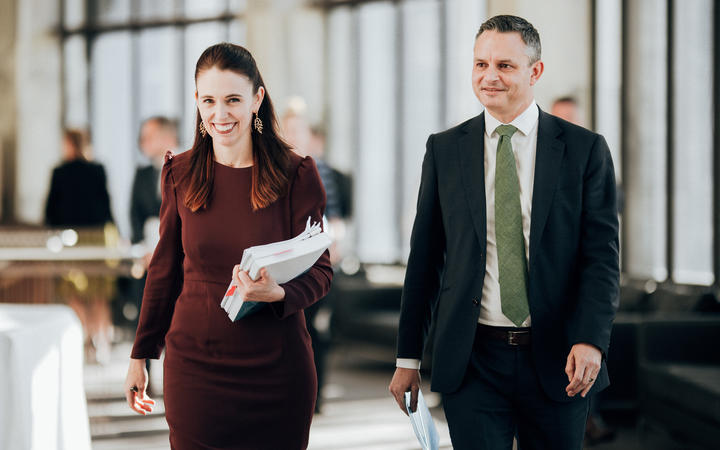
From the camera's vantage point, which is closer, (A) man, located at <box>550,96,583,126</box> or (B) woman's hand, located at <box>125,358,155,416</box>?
(B) woman's hand, located at <box>125,358,155,416</box>

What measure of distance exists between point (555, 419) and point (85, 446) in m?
1.89

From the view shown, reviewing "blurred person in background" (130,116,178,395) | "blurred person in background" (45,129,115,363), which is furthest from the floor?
"blurred person in background" (45,129,115,363)

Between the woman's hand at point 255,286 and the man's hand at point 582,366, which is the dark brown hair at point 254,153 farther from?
the man's hand at point 582,366

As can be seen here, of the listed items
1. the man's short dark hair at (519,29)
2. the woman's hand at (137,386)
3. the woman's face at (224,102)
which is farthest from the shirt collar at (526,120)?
the woman's hand at (137,386)

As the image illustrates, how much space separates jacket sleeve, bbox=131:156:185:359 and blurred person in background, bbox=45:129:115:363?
17.9 ft

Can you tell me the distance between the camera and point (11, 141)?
1180 centimetres

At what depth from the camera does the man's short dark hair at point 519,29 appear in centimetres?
222

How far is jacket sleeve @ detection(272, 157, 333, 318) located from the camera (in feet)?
6.89

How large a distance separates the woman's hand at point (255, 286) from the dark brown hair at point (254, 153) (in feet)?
0.76

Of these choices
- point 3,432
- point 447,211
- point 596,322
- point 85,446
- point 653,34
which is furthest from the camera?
point 653,34

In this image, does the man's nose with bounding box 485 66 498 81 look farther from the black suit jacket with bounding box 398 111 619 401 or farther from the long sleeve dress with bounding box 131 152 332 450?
the long sleeve dress with bounding box 131 152 332 450

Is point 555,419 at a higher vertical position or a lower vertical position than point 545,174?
lower

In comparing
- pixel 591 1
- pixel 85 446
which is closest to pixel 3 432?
pixel 85 446

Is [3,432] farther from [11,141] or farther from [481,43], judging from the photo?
[11,141]
